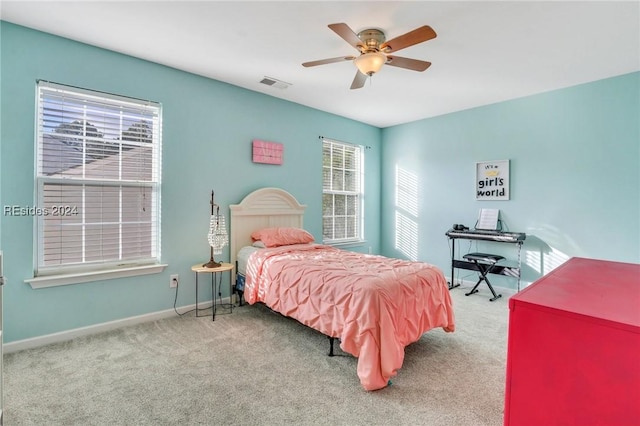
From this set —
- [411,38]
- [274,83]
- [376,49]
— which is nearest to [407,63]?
[376,49]

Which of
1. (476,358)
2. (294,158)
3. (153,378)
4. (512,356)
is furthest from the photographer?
(294,158)

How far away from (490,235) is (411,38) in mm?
2901

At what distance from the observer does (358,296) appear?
2.06 meters

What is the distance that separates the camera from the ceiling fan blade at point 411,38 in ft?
6.34

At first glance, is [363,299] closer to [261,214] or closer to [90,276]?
[261,214]

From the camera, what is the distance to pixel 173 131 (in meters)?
3.23

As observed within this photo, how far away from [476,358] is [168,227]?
308 cm

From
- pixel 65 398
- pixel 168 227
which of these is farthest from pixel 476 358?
pixel 168 227

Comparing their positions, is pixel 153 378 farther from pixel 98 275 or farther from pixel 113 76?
pixel 113 76

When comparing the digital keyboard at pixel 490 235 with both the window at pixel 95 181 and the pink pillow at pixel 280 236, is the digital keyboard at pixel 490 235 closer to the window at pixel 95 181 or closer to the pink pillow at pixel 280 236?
the pink pillow at pixel 280 236

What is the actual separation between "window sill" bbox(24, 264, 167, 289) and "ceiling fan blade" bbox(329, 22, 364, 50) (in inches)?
106

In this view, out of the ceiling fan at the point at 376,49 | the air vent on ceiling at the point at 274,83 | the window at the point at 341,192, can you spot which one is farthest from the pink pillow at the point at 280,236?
the ceiling fan at the point at 376,49

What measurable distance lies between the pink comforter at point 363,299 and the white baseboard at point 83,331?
3.05ft

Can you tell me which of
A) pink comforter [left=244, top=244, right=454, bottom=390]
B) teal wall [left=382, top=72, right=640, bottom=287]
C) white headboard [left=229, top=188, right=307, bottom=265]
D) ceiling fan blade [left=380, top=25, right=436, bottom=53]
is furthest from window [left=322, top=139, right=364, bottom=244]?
ceiling fan blade [left=380, top=25, right=436, bottom=53]
